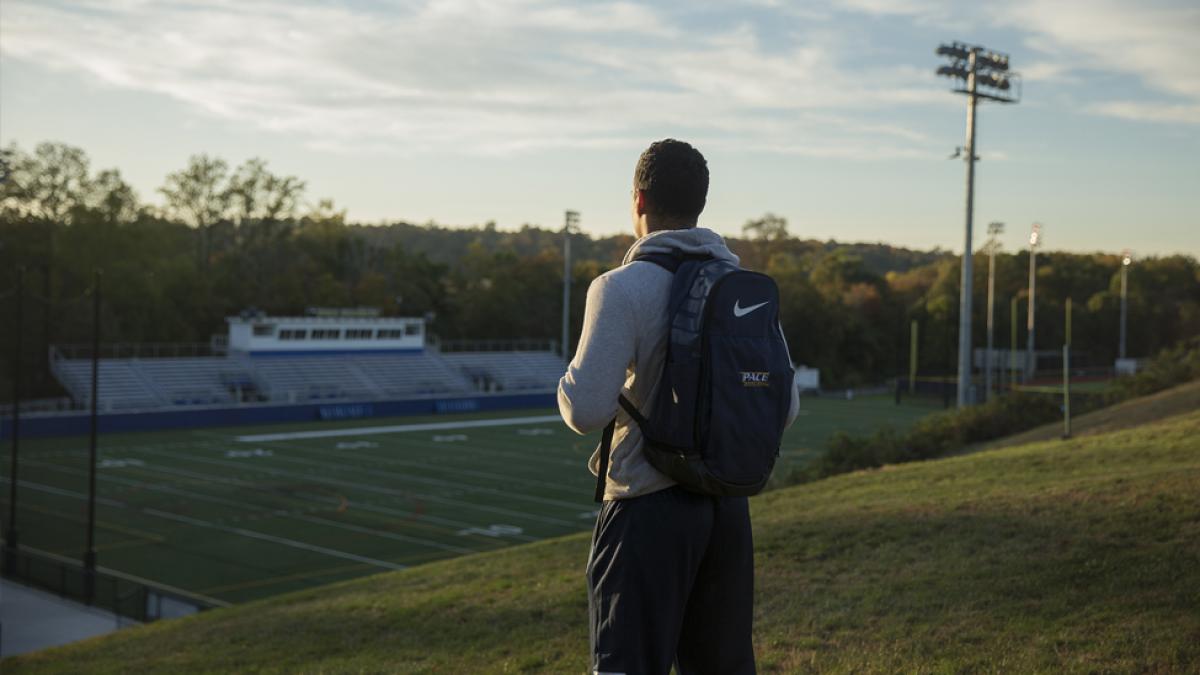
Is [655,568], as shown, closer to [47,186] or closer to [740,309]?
[740,309]

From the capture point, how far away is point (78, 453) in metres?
35.4

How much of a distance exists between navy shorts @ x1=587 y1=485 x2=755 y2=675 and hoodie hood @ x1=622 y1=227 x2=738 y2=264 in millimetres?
616

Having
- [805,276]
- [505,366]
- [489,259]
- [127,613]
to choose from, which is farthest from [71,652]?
[805,276]

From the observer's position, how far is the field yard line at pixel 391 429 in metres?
40.0

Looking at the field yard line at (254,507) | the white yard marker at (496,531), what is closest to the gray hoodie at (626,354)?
the field yard line at (254,507)

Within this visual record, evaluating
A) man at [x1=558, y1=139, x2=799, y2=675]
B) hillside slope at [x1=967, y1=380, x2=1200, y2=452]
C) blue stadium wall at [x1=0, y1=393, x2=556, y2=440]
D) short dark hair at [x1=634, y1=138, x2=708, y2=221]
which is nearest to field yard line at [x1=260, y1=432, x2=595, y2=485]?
blue stadium wall at [x1=0, y1=393, x2=556, y2=440]

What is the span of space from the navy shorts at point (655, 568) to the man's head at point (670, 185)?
2.35 ft

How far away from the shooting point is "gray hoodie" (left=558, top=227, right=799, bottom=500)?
9.48ft

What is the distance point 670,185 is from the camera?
3.09 meters

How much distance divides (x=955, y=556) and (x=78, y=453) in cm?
3323

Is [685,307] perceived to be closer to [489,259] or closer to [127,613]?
[127,613]

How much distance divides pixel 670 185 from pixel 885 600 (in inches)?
169

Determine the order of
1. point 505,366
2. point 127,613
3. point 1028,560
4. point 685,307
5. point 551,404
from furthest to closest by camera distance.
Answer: point 505,366 → point 551,404 → point 127,613 → point 1028,560 → point 685,307


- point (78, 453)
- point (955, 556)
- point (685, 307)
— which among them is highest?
point (685, 307)
